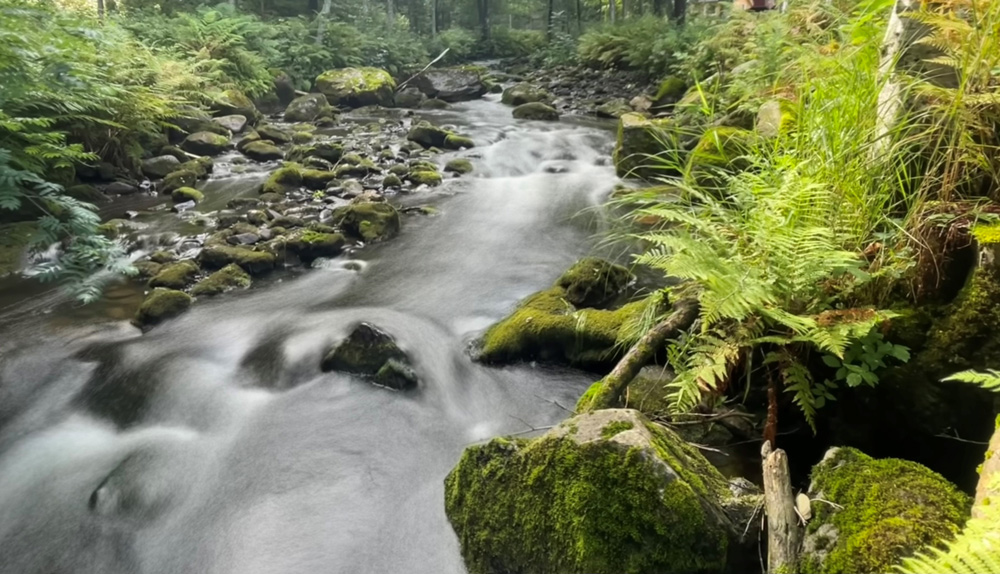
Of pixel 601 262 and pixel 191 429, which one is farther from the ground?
pixel 601 262

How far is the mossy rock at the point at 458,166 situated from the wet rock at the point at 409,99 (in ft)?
25.3

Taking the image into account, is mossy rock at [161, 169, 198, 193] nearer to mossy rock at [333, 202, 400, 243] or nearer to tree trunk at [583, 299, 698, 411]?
mossy rock at [333, 202, 400, 243]

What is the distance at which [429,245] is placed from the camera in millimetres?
7770

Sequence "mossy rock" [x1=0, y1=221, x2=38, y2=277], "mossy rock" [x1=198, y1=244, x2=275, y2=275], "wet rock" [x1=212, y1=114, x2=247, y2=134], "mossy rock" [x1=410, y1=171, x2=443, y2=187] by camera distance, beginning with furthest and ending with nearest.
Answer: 1. "wet rock" [x1=212, y1=114, x2=247, y2=134]
2. "mossy rock" [x1=410, y1=171, x2=443, y2=187]
3. "mossy rock" [x1=198, y1=244, x2=275, y2=275]
4. "mossy rock" [x1=0, y1=221, x2=38, y2=277]

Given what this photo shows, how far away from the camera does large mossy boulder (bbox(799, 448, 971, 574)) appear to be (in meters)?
1.82

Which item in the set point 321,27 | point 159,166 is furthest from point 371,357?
point 321,27

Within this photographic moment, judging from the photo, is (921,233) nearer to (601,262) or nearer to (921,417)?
(921,417)

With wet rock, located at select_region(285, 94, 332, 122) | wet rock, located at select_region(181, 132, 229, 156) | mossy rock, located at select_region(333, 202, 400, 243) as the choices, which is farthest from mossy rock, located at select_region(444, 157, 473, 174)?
wet rock, located at select_region(285, 94, 332, 122)

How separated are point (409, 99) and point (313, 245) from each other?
39.9 ft

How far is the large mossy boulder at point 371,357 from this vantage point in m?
4.66

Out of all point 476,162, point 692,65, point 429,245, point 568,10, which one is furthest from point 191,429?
point 568,10

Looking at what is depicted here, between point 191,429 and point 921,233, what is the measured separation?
183 inches

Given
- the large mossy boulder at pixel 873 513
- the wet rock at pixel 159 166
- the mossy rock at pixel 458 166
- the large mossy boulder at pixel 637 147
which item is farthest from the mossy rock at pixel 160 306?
the large mossy boulder at pixel 637 147

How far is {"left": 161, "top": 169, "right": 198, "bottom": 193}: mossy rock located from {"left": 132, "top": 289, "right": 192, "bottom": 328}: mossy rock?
13.4 feet
